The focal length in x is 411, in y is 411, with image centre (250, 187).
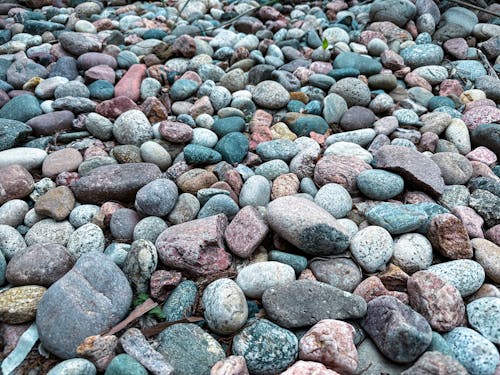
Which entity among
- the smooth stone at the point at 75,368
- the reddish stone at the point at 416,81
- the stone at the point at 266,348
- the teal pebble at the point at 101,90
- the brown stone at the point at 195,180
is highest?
the reddish stone at the point at 416,81

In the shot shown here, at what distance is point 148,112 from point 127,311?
149 centimetres

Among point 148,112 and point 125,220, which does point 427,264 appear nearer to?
point 125,220

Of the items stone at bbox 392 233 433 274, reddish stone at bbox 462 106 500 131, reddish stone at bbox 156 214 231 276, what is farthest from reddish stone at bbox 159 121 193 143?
reddish stone at bbox 462 106 500 131

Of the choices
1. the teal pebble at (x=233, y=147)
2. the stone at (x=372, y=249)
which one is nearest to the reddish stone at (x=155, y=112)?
the teal pebble at (x=233, y=147)

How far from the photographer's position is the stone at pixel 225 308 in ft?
5.32

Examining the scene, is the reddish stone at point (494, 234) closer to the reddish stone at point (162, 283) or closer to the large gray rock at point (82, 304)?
the reddish stone at point (162, 283)

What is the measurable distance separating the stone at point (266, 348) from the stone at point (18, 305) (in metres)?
0.84

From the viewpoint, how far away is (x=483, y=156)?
247cm

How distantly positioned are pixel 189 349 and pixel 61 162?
1.44 metres

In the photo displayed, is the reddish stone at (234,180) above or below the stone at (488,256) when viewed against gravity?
below

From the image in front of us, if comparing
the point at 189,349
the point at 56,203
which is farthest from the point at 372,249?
the point at 56,203

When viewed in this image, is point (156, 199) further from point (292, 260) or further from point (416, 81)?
point (416, 81)

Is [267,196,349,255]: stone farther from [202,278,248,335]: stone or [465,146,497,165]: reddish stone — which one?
[465,146,497,165]: reddish stone

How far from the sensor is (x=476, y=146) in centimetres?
259
